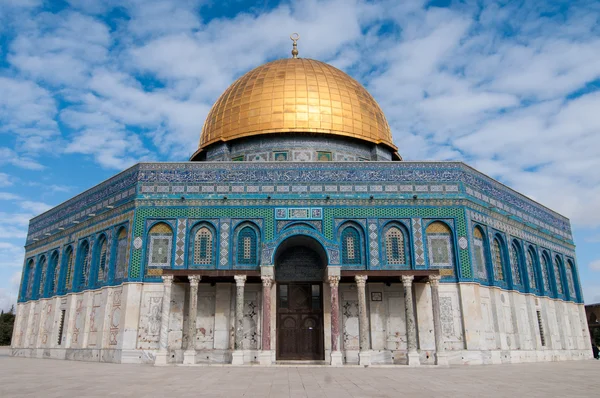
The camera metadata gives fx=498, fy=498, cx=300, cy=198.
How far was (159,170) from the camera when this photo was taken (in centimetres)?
1866

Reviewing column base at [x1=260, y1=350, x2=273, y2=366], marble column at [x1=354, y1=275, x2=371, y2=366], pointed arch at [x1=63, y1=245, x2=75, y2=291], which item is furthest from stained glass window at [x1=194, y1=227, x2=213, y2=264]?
pointed arch at [x1=63, y1=245, x2=75, y2=291]

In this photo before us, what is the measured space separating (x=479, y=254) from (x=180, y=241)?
11.0 meters

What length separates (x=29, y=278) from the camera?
25.3m

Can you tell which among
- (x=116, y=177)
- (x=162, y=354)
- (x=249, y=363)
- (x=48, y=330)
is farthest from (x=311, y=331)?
(x=48, y=330)

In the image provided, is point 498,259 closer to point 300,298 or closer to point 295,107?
point 300,298

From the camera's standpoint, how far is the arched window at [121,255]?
18.1m

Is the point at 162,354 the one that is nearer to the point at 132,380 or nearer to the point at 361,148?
the point at 132,380

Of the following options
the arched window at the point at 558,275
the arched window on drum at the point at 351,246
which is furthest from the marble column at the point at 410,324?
the arched window at the point at 558,275

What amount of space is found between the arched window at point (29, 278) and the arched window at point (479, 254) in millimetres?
20641

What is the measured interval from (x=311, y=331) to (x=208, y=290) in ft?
13.1

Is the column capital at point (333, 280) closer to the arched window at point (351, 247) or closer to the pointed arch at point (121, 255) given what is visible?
the arched window at point (351, 247)

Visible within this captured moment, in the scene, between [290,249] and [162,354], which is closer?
[162,354]

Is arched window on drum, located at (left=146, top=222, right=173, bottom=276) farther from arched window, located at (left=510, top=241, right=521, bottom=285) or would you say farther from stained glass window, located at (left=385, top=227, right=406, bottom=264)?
arched window, located at (left=510, top=241, right=521, bottom=285)

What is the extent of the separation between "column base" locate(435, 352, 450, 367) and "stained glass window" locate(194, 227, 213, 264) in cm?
720
